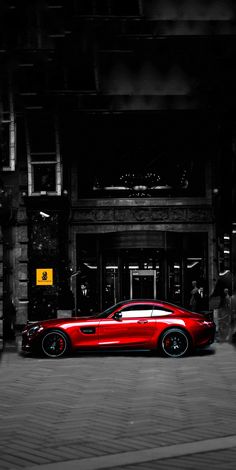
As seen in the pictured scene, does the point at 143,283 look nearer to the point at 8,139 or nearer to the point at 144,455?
the point at 8,139

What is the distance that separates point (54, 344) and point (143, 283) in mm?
11213

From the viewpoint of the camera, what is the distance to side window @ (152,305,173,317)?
17594mm

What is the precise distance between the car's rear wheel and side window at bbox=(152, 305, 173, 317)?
0.41 m

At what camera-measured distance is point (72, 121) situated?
2672 cm

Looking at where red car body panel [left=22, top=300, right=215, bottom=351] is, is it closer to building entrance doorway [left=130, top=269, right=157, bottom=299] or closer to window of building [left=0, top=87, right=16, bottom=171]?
window of building [left=0, top=87, right=16, bottom=171]

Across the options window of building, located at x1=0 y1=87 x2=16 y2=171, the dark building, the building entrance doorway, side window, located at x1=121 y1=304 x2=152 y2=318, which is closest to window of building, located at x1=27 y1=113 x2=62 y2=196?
the dark building

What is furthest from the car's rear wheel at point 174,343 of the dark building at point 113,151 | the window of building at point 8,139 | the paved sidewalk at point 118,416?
the window of building at point 8,139

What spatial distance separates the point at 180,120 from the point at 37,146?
5075mm

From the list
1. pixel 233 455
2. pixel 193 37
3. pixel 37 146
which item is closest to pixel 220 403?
pixel 233 455

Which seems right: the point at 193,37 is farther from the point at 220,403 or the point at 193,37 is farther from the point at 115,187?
the point at 220,403

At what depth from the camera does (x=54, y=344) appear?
17484 millimetres

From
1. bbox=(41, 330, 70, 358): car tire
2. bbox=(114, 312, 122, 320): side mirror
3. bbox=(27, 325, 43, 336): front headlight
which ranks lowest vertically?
bbox=(41, 330, 70, 358): car tire

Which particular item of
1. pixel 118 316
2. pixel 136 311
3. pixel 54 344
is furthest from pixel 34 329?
pixel 136 311

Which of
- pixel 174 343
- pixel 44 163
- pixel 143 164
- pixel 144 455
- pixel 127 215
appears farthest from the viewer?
pixel 143 164
